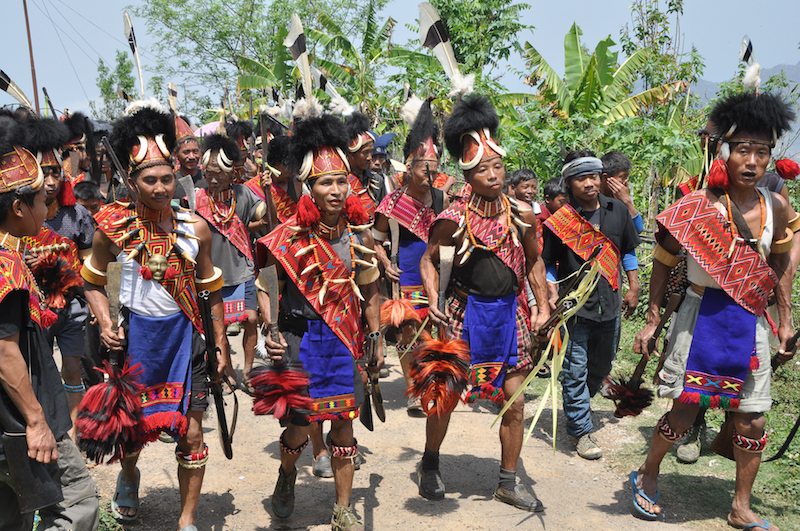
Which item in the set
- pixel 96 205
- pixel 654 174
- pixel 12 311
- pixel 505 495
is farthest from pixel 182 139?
pixel 654 174

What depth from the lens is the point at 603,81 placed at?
12578mm

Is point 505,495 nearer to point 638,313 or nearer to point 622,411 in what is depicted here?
point 622,411

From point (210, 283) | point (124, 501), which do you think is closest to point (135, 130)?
point (210, 283)

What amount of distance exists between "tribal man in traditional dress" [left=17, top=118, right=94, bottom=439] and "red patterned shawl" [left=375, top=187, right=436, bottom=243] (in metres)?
2.71

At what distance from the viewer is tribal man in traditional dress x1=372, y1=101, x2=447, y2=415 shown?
6.14 m

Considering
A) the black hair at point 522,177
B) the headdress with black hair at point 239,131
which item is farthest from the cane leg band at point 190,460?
the black hair at point 522,177

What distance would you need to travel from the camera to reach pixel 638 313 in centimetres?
923

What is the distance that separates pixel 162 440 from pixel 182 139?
2.84m

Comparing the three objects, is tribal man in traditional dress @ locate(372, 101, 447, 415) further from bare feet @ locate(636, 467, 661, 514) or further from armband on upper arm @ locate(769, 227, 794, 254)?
armband on upper arm @ locate(769, 227, 794, 254)

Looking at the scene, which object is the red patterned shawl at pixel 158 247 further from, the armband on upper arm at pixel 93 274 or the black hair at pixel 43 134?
the black hair at pixel 43 134

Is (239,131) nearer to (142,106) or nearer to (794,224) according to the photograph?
(142,106)

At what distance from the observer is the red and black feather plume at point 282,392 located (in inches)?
156

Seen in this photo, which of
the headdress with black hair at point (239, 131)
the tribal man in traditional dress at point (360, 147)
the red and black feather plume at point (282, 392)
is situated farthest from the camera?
the headdress with black hair at point (239, 131)

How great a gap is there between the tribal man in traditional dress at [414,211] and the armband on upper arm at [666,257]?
2.20m
